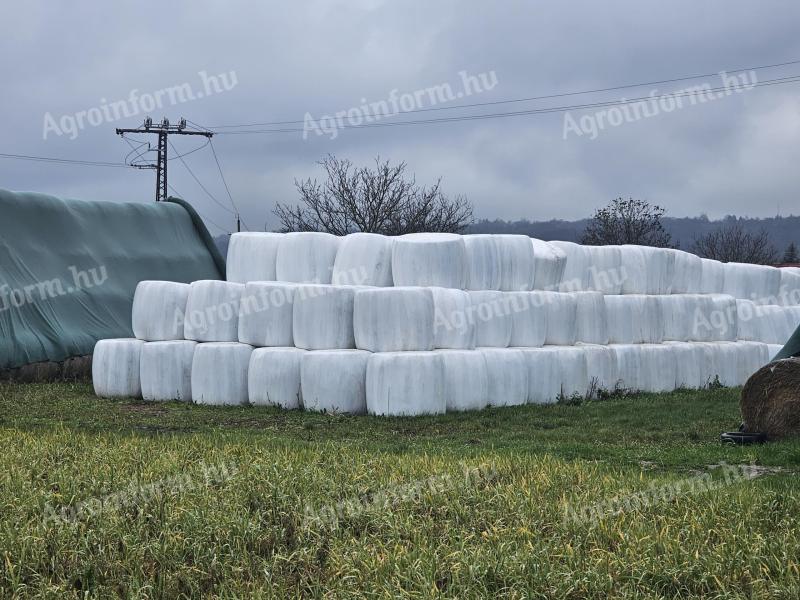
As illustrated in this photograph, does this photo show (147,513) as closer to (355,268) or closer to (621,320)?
(355,268)

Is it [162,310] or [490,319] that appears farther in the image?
[162,310]

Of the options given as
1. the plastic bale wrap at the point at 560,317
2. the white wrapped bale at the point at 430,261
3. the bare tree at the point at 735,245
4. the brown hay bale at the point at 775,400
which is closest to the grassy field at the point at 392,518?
the brown hay bale at the point at 775,400

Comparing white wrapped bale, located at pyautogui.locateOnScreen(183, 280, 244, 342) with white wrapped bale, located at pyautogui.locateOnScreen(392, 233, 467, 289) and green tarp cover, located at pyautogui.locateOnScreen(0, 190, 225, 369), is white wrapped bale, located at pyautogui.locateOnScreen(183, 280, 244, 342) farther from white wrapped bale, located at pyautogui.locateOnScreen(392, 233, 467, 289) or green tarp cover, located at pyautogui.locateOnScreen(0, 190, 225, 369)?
green tarp cover, located at pyautogui.locateOnScreen(0, 190, 225, 369)

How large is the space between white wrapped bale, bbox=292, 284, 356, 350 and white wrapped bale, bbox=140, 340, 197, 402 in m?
2.41

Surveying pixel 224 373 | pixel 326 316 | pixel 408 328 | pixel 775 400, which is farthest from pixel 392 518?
pixel 224 373

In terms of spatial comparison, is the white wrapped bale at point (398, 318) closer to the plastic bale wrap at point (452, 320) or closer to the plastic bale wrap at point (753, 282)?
the plastic bale wrap at point (452, 320)

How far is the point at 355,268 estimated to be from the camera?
15.6 m

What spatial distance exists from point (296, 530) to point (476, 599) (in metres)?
1.79

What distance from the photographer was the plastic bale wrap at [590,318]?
16.7 meters

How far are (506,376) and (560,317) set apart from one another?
1.94 meters

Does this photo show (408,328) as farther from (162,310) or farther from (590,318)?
(162,310)

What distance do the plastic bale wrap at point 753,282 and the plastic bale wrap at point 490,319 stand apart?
9.20 meters

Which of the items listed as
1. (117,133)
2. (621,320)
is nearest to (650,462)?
(621,320)

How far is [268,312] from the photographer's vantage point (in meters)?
14.8
